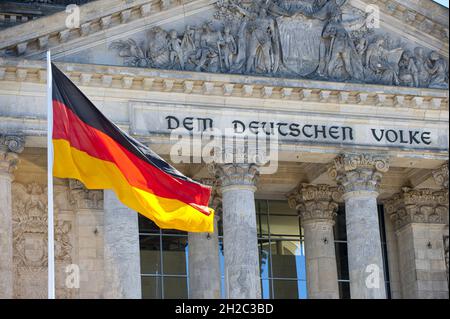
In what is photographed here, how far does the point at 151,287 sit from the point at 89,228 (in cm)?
299

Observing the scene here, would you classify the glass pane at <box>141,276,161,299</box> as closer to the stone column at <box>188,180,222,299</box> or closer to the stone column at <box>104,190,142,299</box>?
the stone column at <box>188,180,222,299</box>

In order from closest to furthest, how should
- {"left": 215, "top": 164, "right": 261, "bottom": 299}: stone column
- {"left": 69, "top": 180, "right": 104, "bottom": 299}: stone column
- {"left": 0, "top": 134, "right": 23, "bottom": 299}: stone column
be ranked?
{"left": 0, "top": 134, "right": 23, "bottom": 299}: stone column, {"left": 215, "top": 164, "right": 261, "bottom": 299}: stone column, {"left": 69, "top": 180, "right": 104, "bottom": 299}: stone column

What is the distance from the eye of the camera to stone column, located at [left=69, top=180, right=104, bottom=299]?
4034 centimetres

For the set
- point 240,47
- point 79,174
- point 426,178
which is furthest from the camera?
point 426,178

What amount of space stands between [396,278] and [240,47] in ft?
32.2

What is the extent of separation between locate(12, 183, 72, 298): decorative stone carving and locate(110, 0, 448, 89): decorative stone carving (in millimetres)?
5130

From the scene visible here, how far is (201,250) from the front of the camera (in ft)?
137

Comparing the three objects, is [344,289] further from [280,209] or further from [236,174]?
[236,174]

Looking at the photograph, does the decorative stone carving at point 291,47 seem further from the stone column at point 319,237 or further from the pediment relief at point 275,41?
the stone column at point 319,237

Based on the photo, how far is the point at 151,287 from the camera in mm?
42281

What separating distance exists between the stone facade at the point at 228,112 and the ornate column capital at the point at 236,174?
0.04 m

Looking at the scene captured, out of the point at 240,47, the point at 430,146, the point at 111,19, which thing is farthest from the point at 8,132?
the point at 430,146

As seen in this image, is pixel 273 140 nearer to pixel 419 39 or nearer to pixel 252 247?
pixel 252 247

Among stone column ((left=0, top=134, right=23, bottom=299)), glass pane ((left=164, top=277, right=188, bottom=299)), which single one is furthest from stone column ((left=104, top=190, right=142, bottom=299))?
glass pane ((left=164, top=277, right=188, bottom=299))
